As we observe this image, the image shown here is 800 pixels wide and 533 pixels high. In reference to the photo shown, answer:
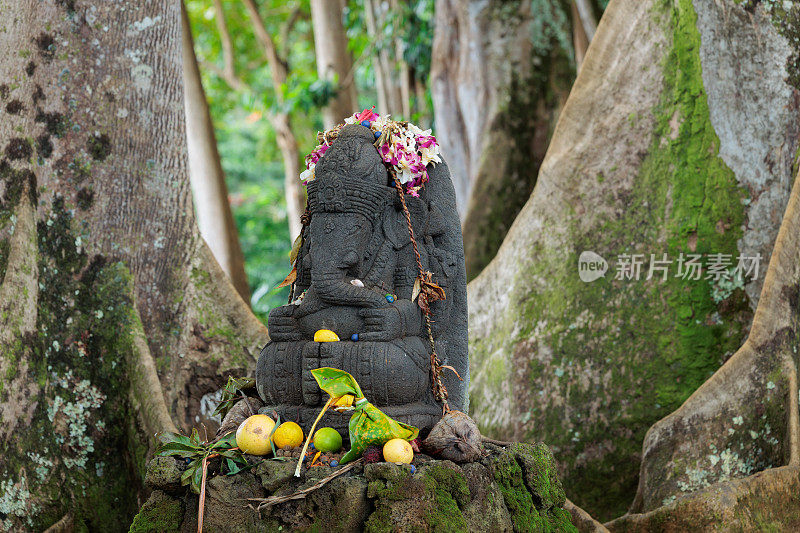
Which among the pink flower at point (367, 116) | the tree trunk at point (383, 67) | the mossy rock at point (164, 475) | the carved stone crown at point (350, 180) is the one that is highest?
the tree trunk at point (383, 67)

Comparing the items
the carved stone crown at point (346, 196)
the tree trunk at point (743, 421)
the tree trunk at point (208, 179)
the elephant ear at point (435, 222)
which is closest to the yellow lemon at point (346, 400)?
the carved stone crown at point (346, 196)

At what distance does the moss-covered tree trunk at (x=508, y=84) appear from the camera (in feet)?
31.9

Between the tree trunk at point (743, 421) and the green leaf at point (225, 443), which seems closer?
the green leaf at point (225, 443)

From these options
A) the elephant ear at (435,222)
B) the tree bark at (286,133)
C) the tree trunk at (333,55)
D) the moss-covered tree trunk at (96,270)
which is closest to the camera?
the elephant ear at (435,222)

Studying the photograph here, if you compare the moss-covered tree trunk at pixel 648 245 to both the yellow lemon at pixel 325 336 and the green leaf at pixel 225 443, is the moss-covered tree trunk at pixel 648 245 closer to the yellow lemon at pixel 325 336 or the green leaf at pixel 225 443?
the yellow lemon at pixel 325 336

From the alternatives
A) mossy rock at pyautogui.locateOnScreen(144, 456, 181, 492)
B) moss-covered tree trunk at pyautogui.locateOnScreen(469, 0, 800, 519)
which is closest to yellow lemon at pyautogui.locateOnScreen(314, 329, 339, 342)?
mossy rock at pyautogui.locateOnScreen(144, 456, 181, 492)

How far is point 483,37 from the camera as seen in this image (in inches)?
400

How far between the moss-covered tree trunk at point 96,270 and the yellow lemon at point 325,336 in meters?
1.39

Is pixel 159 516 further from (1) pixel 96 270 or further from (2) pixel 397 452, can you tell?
(1) pixel 96 270

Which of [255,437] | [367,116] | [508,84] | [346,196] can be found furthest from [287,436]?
[508,84]

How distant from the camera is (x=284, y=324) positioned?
14.1 ft

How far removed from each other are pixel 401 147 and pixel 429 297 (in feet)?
2.61

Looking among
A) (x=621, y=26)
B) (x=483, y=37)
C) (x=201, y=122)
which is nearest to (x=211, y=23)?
(x=201, y=122)

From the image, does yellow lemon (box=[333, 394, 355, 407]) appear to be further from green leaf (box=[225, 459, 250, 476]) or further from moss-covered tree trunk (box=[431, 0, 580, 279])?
moss-covered tree trunk (box=[431, 0, 580, 279])
